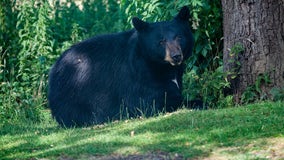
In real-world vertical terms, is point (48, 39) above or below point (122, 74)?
above

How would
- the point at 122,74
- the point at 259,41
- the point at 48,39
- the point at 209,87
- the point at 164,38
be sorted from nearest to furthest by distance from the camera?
1. the point at 259,41
2. the point at 164,38
3. the point at 122,74
4. the point at 209,87
5. the point at 48,39

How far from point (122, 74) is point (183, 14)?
127cm

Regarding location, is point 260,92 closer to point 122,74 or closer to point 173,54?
point 173,54

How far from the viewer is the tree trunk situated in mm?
9531

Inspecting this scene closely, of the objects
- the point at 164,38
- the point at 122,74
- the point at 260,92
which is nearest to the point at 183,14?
the point at 164,38

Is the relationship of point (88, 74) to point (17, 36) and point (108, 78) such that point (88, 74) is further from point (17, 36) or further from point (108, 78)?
point (17, 36)

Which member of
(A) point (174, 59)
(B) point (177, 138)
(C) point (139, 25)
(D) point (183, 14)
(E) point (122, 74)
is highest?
(D) point (183, 14)

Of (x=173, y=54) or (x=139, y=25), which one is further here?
(x=139, y=25)

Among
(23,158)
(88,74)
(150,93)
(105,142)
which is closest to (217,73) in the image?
(150,93)

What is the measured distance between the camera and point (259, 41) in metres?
9.59

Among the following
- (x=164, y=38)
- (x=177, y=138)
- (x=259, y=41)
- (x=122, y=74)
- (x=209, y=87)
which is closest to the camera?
(x=177, y=138)

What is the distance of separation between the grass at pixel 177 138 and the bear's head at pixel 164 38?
1062 millimetres

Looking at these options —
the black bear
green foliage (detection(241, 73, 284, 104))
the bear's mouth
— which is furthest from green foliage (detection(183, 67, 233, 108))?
the bear's mouth

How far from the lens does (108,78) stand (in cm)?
1034
